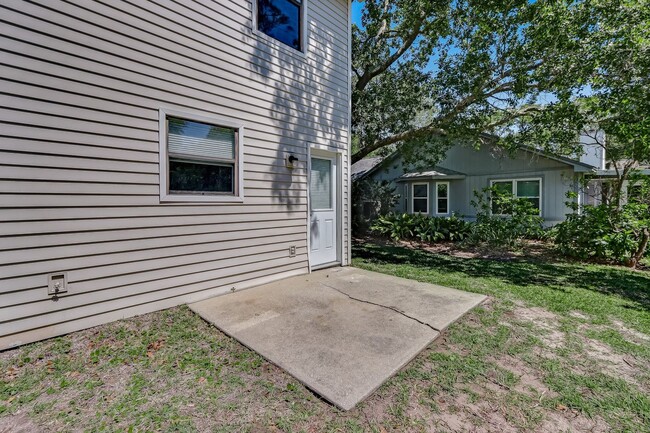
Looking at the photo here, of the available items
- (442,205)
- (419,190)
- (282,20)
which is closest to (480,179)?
(442,205)

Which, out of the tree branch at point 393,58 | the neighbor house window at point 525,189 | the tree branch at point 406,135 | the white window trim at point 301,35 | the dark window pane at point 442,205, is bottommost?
the dark window pane at point 442,205

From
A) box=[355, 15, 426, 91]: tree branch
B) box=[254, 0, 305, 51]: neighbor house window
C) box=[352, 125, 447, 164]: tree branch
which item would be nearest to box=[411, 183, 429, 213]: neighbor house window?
box=[352, 125, 447, 164]: tree branch

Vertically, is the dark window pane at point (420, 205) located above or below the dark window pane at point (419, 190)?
below

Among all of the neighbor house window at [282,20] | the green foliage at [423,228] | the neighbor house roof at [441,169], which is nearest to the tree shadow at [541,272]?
the green foliage at [423,228]

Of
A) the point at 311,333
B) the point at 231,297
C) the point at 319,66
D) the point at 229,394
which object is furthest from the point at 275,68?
the point at 229,394

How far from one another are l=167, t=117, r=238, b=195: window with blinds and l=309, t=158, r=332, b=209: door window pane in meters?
1.66

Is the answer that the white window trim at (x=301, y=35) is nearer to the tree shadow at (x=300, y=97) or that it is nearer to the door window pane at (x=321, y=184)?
the tree shadow at (x=300, y=97)

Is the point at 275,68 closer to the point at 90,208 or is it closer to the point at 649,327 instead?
the point at 90,208

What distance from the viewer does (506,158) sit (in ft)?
35.1

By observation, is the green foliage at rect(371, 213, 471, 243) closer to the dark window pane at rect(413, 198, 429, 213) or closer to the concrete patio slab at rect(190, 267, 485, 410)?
the dark window pane at rect(413, 198, 429, 213)

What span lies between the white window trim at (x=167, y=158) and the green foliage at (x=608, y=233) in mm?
7624

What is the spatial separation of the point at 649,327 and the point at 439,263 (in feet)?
11.5

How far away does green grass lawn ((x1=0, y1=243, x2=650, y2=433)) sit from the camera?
1834mm

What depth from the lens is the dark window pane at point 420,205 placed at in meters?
12.6
